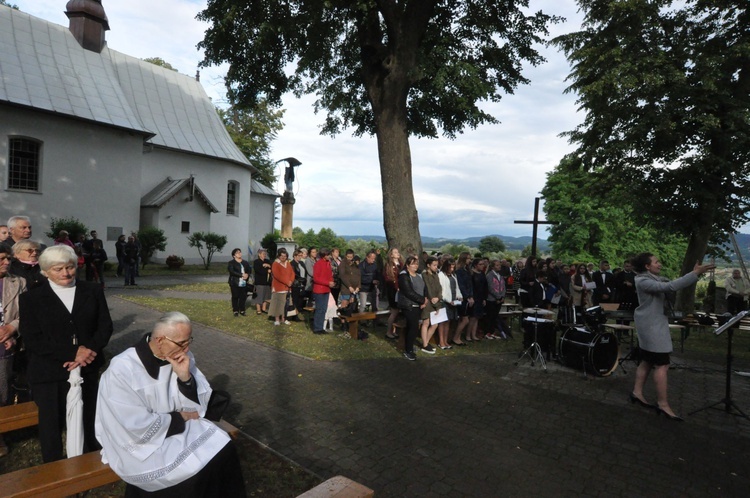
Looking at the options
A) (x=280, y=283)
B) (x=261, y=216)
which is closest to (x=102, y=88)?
(x=261, y=216)

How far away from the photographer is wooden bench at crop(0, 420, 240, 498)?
2.65 metres

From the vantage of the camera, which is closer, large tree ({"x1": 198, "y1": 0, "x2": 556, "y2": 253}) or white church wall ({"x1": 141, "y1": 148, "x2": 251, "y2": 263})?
large tree ({"x1": 198, "y1": 0, "x2": 556, "y2": 253})

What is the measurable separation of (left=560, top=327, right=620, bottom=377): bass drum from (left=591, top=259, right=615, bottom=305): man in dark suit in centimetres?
692

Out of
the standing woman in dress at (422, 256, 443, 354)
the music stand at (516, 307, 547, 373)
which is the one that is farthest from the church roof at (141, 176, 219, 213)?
the music stand at (516, 307, 547, 373)

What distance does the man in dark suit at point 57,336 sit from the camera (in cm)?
342

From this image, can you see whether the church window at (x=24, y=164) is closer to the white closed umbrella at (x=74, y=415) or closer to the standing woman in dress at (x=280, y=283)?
the standing woman in dress at (x=280, y=283)

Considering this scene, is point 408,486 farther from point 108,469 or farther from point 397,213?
point 397,213

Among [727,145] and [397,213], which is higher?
[727,145]

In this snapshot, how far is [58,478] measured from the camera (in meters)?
2.77

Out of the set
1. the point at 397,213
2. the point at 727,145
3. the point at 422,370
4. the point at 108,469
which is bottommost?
the point at 422,370

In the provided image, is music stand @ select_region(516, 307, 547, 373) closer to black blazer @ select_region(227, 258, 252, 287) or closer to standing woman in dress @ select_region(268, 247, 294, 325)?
standing woman in dress @ select_region(268, 247, 294, 325)

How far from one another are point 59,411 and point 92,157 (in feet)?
76.2

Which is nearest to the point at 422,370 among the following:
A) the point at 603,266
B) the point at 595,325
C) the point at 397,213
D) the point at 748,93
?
the point at 595,325

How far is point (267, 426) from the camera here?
4926 millimetres
